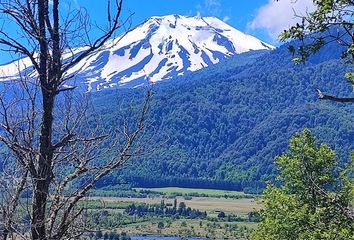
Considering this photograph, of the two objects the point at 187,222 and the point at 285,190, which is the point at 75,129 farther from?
the point at 187,222

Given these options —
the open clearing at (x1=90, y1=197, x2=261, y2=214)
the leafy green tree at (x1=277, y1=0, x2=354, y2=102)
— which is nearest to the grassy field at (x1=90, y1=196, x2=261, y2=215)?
the open clearing at (x1=90, y1=197, x2=261, y2=214)

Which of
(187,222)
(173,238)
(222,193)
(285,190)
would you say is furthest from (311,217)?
(222,193)

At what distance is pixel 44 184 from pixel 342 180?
15.8 metres

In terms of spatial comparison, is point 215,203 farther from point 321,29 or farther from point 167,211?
point 321,29

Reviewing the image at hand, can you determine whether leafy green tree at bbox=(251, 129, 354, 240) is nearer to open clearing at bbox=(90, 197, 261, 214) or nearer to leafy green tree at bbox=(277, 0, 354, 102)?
leafy green tree at bbox=(277, 0, 354, 102)

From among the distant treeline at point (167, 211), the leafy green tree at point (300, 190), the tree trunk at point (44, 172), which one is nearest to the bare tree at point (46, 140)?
the tree trunk at point (44, 172)

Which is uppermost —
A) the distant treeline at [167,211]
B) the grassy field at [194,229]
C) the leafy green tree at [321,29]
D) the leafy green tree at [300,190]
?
the leafy green tree at [321,29]

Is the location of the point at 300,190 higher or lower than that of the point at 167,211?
higher

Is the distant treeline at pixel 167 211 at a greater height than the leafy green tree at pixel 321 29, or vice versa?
the leafy green tree at pixel 321 29

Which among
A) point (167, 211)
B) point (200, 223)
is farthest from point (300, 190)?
point (167, 211)

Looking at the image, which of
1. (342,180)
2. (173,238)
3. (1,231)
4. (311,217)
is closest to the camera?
(1,231)

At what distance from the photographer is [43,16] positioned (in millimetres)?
6992

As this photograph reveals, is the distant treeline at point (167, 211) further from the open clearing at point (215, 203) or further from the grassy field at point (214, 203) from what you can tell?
the open clearing at point (215, 203)

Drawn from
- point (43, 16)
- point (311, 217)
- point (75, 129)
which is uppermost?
point (43, 16)
